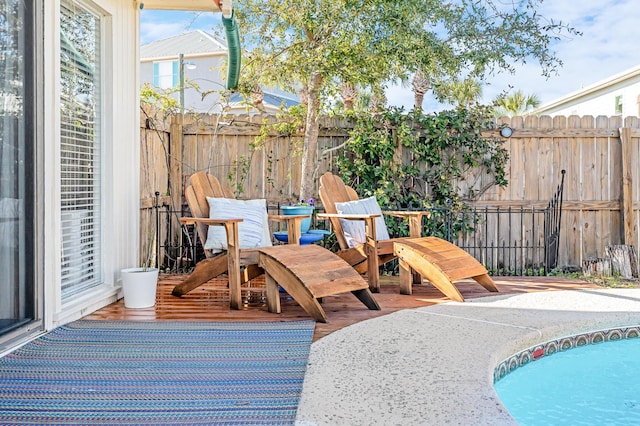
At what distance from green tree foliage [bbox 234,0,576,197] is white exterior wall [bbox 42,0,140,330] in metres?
1.67

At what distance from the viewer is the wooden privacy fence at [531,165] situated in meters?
6.45

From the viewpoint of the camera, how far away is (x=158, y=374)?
8.47 ft

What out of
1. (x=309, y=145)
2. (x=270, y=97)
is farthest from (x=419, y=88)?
(x=309, y=145)

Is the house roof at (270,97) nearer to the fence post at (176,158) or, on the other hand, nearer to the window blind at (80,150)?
the fence post at (176,158)

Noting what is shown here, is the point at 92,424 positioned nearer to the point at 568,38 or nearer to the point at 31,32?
the point at 31,32

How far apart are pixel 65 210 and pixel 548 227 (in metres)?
4.97

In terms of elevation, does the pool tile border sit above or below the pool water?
above

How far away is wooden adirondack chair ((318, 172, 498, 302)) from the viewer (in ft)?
14.2

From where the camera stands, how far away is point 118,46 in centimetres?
443

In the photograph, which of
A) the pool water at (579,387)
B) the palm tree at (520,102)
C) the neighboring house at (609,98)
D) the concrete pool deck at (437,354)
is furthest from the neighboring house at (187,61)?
the pool water at (579,387)

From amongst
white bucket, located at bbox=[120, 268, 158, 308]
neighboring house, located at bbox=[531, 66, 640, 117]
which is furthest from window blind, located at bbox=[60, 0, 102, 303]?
neighboring house, located at bbox=[531, 66, 640, 117]

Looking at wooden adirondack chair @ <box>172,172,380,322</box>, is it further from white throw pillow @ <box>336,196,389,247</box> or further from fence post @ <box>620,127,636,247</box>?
fence post @ <box>620,127,636,247</box>

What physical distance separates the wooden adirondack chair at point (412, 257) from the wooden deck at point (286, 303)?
0.44ft

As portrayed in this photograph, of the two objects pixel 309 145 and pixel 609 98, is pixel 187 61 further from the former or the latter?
pixel 309 145
